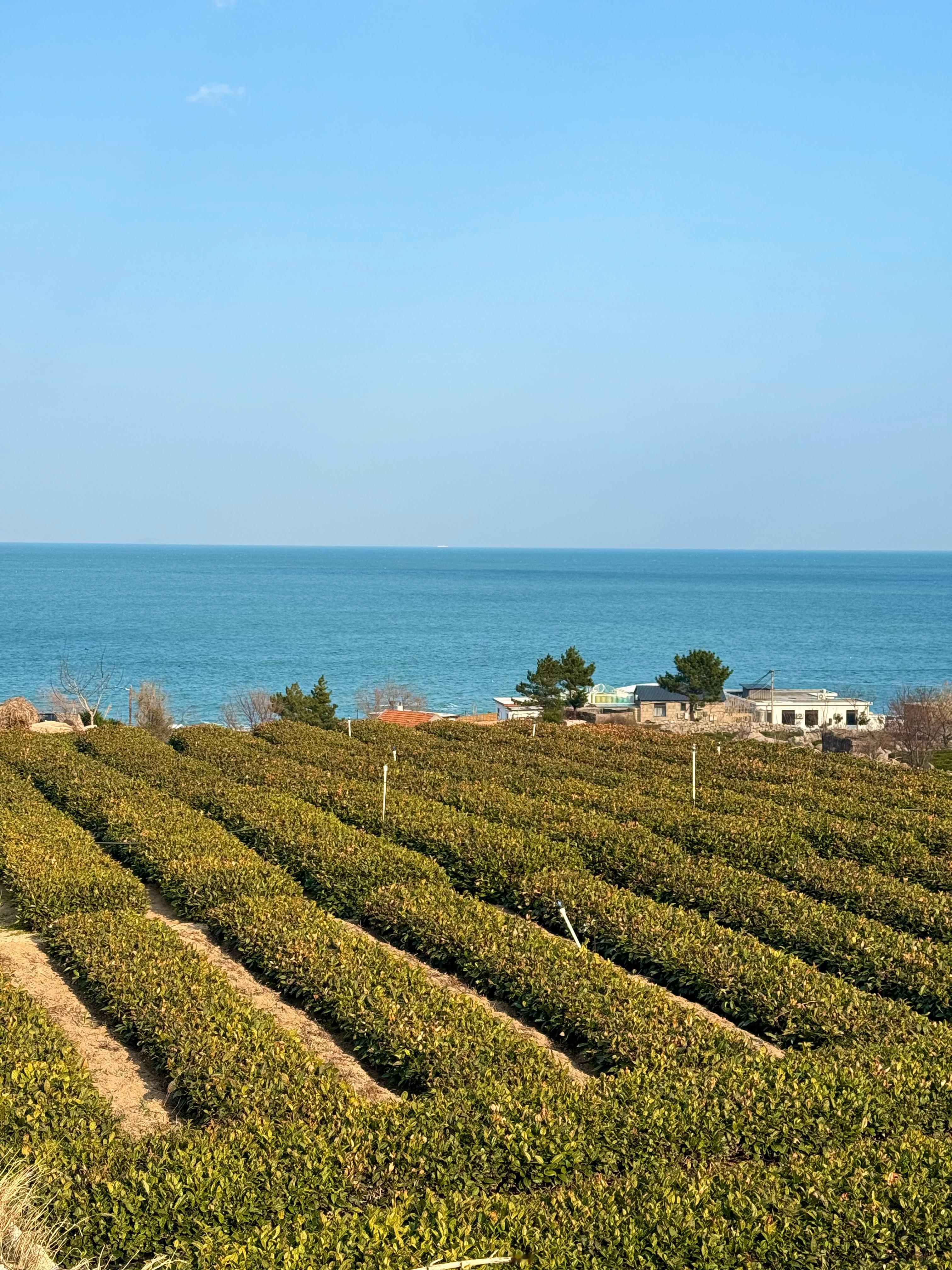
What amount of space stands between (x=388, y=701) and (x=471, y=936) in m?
68.4

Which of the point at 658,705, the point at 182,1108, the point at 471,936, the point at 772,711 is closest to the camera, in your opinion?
the point at 182,1108

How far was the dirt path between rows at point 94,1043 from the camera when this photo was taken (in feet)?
32.4

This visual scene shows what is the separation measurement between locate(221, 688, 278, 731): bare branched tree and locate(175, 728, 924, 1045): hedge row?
50.1 metres

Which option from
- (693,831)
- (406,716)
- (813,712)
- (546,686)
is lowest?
(813,712)

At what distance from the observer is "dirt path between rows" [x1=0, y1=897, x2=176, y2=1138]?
9.88 metres

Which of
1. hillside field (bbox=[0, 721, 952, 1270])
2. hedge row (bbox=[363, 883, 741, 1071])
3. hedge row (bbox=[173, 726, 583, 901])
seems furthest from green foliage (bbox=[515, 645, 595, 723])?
hedge row (bbox=[363, 883, 741, 1071])

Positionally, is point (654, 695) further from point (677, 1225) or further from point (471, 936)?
point (677, 1225)

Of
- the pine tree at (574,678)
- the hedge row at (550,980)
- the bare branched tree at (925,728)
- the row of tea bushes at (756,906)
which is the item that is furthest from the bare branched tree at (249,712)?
the hedge row at (550,980)

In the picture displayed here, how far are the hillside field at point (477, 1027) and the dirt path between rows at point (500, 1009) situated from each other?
5 cm

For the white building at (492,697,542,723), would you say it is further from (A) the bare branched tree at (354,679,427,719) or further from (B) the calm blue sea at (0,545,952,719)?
(B) the calm blue sea at (0,545,952,719)

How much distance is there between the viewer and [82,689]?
255ft

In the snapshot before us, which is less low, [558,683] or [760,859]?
[760,859]

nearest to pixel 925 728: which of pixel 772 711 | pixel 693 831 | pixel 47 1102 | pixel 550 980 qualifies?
pixel 772 711

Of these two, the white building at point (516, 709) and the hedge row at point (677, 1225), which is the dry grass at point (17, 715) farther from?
the hedge row at point (677, 1225)
